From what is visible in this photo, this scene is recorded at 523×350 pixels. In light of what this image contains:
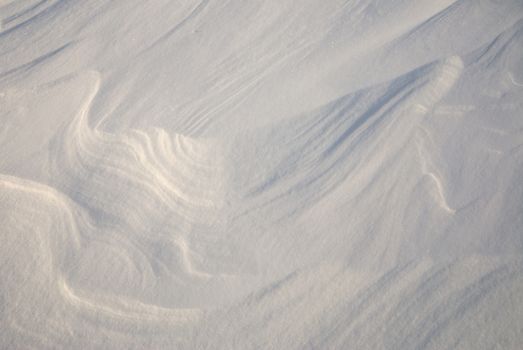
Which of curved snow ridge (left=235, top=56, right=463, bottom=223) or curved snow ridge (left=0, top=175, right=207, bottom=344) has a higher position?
curved snow ridge (left=0, top=175, right=207, bottom=344)

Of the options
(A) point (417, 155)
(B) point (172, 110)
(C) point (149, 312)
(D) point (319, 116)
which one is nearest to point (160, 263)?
(C) point (149, 312)

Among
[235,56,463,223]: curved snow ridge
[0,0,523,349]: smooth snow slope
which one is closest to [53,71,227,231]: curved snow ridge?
[0,0,523,349]: smooth snow slope

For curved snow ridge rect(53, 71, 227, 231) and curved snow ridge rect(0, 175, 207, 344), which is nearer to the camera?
curved snow ridge rect(0, 175, 207, 344)

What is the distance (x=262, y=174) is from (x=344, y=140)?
238 millimetres

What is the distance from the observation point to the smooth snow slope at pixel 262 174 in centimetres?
81

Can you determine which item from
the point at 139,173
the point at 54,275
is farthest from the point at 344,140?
the point at 54,275

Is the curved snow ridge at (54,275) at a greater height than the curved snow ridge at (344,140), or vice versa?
the curved snow ridge at (54,275)

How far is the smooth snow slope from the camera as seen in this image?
81 centimetres

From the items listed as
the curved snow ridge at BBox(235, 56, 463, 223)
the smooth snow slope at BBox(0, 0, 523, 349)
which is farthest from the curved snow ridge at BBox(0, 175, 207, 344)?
the curved snow ridge at BBox(235, 56, 463, 223)

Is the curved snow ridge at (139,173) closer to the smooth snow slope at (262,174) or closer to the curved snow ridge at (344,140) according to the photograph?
the smooth snow slope at (262,174)

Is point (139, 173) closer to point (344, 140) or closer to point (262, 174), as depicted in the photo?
point (262, 174)

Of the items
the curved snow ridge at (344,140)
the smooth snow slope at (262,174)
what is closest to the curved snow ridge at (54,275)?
the smooth snow slope at (262,174)

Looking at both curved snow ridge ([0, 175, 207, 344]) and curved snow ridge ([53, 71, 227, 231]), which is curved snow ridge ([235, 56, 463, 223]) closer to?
curved snow ridge ([53, 71, 227, 231])

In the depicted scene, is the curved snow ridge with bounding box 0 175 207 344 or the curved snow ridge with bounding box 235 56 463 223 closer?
→ the curved snow ridge with bounding box 0 175 207 344
